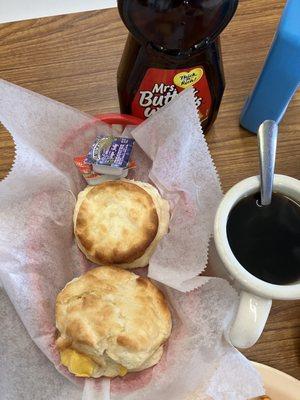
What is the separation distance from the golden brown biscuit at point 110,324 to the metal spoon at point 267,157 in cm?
21

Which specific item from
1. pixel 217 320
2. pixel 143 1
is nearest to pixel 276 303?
pixel 217 320

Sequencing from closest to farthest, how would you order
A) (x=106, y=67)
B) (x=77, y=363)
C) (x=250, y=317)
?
(x=250, y=317)
(x=77, y=363)
(x=106, y=67)

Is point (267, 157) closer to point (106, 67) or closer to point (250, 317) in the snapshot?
point (250, 317)

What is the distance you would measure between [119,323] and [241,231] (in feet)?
0.66

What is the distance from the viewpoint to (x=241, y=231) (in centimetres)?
56

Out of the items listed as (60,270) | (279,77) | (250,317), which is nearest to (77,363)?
(60,270)

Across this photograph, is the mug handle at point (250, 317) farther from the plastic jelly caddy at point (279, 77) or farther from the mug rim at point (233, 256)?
the plastic jelly caddy at point (279, 77)

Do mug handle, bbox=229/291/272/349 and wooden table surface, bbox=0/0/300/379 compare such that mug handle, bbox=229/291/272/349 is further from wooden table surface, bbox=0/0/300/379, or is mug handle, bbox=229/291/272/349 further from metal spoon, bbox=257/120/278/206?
wooden table surface, bbox=0/0/300/379

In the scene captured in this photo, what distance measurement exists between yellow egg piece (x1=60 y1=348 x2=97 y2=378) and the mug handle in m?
0.21

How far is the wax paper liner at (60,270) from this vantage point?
604mm

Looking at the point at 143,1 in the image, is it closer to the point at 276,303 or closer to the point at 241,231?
the point at 241,231

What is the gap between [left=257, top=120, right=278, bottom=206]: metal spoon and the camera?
0.56 meters

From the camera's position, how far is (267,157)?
22.0 inches

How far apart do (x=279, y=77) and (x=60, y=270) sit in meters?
0.41
